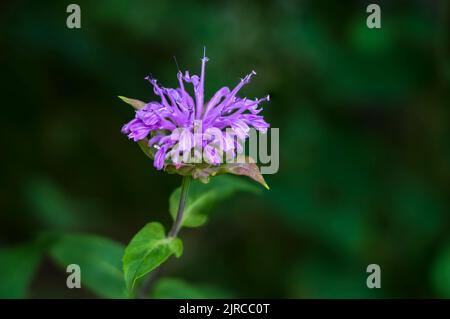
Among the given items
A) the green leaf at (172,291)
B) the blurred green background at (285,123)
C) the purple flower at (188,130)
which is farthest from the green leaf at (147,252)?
the blurred green background at (285,123)

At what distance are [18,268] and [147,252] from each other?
102cm

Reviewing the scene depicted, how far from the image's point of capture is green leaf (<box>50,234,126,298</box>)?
8.74 feet

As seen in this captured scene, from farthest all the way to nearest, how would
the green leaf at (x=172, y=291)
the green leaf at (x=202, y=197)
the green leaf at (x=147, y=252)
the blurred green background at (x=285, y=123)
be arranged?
the blurred green background at (x=285, y=123)
the green leaf at (x=172, y=291)
the green leaf at (x=202, y=197)
the green leaf at (x=147, y=252)

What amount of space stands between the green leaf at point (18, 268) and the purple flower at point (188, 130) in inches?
40.2

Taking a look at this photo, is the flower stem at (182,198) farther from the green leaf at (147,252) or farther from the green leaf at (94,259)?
the green leaf at (94,259)

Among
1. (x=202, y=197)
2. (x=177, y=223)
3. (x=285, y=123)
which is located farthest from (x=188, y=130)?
(x=285, y=123)

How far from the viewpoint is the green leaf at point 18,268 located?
268cm

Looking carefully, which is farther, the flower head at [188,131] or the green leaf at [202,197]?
the green leaf at [202,197]

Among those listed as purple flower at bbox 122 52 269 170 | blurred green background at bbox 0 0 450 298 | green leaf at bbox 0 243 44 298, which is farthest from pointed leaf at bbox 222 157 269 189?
blurred green background at bbox 0 0 450 298

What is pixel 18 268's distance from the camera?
108 inches

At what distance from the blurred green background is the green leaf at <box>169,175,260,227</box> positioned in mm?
1124

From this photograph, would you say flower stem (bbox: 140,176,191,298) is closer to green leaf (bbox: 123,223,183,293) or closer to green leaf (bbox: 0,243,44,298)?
green leaf (bbox: 123,223,183,293)

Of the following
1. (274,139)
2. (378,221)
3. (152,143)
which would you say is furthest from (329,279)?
(152,143)
